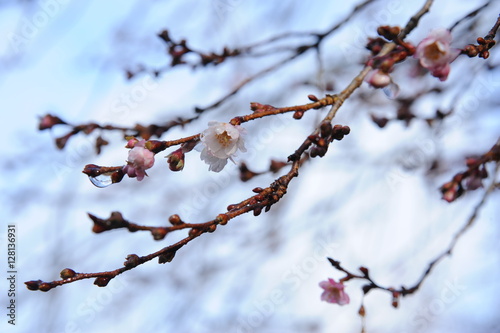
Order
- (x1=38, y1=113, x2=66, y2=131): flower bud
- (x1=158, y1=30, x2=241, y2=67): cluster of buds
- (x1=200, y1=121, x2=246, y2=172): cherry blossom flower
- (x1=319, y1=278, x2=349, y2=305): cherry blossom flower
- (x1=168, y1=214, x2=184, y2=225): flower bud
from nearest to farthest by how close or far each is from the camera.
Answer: (x1=168, y1=214, x2=184, y2=225): flower bud → (x1=200, y1=121, x2=246, y2=172): cherry blossom flower → (x1=319, y1=278, x2=349, y2=305): cherry blossom flower → (x1=38, y1=113, x2=66, y2=131): flower bud → (x1=158, y1=30, x2=241, y2=67): cluster of buds

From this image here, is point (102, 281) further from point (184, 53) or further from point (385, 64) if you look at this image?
point (184, 53)

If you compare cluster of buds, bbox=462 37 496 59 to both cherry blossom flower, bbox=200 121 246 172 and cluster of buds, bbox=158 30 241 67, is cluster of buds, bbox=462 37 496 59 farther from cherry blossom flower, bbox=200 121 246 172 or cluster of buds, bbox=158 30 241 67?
cluster of buds, bbox=158 30 241 67

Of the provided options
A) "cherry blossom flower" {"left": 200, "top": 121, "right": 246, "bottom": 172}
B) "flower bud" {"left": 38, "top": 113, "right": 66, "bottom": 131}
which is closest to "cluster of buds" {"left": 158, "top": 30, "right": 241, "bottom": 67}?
"flower bud" {"left": 38, "top": 113, "right": 66, "bottom": 131}

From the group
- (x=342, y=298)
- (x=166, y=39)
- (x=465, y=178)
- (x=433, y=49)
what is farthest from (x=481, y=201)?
(x=166, y=39)

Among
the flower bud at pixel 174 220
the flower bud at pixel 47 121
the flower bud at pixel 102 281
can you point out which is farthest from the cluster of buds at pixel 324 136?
the flower bud at pixel 47 121

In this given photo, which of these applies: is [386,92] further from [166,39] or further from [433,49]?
[166,39]

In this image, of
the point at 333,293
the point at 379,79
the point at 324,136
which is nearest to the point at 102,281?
the point at 324,136
